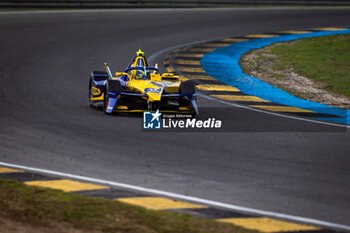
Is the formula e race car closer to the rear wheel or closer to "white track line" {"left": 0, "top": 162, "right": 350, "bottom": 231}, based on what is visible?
the rear wheel

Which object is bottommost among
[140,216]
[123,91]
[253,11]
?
[140,216]

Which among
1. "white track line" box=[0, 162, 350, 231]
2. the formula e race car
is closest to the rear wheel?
Answer: the formula e race car

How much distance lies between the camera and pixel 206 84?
14.5 meters

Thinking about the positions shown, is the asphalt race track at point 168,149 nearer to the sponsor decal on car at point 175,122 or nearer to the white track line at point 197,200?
the white track line at point 197,200

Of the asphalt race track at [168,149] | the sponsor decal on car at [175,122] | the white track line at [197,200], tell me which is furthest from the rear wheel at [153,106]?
the white track line at [197,200]

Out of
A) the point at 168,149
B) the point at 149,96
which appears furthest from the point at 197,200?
the point at 149,96

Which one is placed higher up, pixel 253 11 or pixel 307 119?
pixel 253 11

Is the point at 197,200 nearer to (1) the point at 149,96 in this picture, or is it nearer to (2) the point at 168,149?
(2) the point at 168,149

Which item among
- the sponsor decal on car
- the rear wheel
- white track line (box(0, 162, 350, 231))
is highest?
the rear wheel

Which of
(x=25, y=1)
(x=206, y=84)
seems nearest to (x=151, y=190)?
(x=206, y=84)

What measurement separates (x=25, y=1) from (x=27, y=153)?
18446mm

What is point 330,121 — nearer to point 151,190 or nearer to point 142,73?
point 142,73

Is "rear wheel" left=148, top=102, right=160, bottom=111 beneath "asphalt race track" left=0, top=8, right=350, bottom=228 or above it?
above

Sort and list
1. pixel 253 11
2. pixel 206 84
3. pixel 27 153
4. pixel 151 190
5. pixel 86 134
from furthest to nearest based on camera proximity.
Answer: pixel 253 11
pixel 206 84
pixel 86 134
pixel 27 153
pixel 151 190
